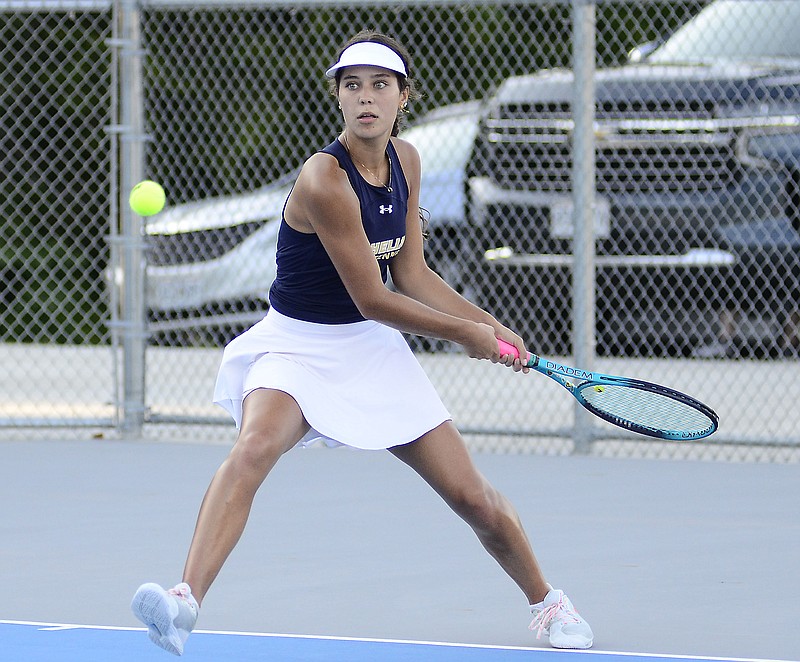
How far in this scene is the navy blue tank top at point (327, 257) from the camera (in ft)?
14.0

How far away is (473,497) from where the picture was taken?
14.0ft

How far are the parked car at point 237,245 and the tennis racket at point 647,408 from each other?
5.81 meters

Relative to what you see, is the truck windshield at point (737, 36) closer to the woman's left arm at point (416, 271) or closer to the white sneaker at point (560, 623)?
the woman's left arm at point (416, 271)

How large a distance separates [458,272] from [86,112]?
3.80 m

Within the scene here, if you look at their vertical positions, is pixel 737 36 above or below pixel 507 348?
above

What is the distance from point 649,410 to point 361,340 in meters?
0.82

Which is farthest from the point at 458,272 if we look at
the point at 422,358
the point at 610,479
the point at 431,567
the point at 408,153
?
the point at 408,153

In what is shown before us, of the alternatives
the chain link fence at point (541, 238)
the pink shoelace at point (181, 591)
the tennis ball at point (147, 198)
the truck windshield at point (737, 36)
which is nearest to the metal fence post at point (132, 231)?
the chain link fence at point (541, 238)

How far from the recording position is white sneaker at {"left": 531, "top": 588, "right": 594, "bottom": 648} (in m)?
4.23

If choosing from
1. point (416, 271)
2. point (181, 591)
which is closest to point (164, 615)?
point (181, 591)

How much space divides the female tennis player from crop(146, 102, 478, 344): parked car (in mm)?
6065

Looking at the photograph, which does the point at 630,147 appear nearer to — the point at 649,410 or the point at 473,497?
the point at 649,410

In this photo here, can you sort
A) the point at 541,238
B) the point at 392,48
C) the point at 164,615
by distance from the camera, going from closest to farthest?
the point at 164,615 < the point at 392,48 < the point at 541,238

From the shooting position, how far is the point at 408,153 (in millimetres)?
4480
